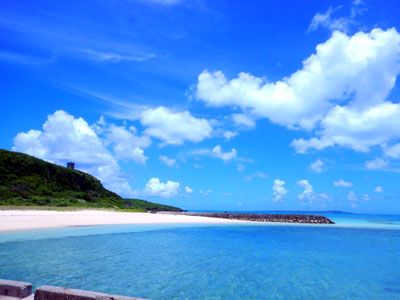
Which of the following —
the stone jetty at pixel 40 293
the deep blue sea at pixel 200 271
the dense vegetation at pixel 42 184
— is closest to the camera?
the stone jetty at pixel 40 293

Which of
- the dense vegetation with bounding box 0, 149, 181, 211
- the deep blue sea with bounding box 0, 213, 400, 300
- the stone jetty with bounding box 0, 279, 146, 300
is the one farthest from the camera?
the dense vegetation with bounding box 0, 149, 181, 211

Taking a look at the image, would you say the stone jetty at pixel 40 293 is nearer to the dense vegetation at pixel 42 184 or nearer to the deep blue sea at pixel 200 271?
the deep blue sea at pixel 200 271

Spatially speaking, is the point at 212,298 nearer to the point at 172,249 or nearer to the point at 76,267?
the point at 76,267

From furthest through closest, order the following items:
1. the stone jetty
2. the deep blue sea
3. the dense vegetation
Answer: the dense vegetation
the deep blue sea
the stone jetty

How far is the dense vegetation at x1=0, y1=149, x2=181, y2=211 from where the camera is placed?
4799 centimetres

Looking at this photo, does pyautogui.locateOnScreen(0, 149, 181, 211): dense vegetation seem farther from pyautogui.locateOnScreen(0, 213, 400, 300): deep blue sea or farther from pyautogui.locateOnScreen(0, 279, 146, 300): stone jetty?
pyautogui.locateOnScreen(0, 279, 146, 300): stone jetty

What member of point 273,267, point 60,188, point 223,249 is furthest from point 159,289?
point 60,188

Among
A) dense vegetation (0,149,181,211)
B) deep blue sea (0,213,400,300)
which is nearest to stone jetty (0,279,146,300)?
deep blue sea (0,213,400,300)

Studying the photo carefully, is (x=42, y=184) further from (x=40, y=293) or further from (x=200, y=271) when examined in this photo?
(x=40, y=293)

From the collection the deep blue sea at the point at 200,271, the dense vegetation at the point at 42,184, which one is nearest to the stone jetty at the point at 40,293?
the deep blue sea at the point at 200,271

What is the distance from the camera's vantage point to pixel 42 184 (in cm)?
6000

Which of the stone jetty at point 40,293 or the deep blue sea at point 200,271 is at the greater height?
the stone jetty at point 40,293

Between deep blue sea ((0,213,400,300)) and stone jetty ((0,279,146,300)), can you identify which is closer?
stone jetty ((0,279,146,300))

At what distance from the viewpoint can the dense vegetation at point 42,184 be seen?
48.0 meters
